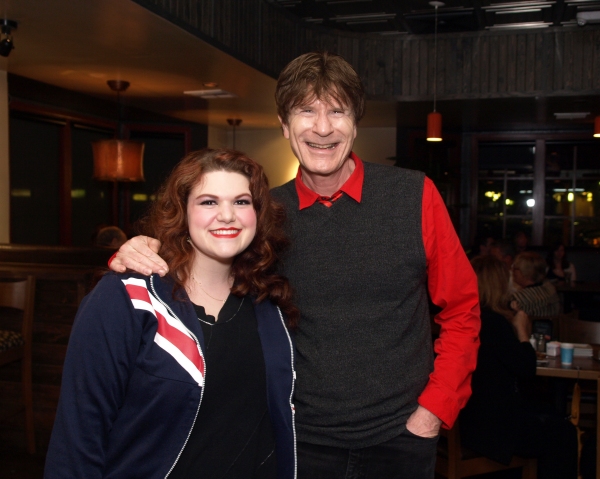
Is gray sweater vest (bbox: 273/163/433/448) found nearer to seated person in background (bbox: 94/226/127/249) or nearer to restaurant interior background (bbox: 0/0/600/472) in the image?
restaurant interior background (bbox: 0/0/600/472)

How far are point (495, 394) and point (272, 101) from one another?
5436 mm

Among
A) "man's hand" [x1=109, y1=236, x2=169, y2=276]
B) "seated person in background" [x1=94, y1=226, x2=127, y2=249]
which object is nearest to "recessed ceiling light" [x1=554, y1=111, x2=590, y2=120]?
"seated person in background" [x1=94, y1=226, x2=127, y2=249]

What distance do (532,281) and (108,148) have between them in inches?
165

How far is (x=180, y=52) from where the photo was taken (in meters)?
5.32

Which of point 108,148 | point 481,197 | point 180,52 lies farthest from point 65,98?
point 481,197

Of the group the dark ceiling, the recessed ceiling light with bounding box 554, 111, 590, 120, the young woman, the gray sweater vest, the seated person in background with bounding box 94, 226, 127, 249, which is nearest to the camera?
the young woman

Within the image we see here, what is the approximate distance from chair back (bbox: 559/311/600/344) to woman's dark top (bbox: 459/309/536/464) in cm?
124

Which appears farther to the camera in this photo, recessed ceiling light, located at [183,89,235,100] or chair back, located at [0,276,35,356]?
recessed ceiling light, located at [183,89,235,100]

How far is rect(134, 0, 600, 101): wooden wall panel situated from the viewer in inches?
288

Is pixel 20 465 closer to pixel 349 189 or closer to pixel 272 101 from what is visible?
pixel 349 189

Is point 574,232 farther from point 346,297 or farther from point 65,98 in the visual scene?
point 346,297

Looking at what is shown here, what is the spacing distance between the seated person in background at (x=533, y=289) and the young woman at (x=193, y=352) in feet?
11.9

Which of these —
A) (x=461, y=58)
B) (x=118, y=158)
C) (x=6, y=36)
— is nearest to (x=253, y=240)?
(x=6, y=36)

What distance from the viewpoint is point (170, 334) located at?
142cm
